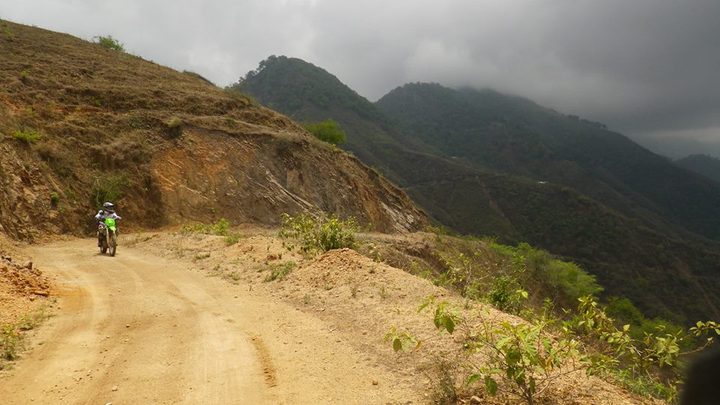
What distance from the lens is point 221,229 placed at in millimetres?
17641

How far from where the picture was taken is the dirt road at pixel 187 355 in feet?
15.2

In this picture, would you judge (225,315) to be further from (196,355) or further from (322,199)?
(322,199)

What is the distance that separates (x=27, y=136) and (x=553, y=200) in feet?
315

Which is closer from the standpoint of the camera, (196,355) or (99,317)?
(196,355)

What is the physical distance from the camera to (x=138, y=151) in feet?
77.1

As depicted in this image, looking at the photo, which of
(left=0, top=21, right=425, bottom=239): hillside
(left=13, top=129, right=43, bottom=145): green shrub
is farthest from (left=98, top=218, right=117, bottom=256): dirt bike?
(left=13, top=129, right=43, bottom=145): green shrub

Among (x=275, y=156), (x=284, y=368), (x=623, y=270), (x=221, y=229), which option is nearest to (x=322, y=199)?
(x=275, y=156)

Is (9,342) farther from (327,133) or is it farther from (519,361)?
(327,133)

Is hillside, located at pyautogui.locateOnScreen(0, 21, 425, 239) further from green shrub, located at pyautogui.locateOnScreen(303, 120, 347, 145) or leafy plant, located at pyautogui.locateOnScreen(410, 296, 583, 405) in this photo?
leafy plant, located at pyautogui.locateOnScreen(410, 296, 583, 405)

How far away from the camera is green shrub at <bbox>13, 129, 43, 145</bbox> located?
19.1 metres

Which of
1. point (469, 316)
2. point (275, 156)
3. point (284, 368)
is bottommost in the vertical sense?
point (284, 368)

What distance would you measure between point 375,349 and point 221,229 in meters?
13.0

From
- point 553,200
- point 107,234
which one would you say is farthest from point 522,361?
point 553,200

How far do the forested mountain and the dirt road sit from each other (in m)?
42.7
